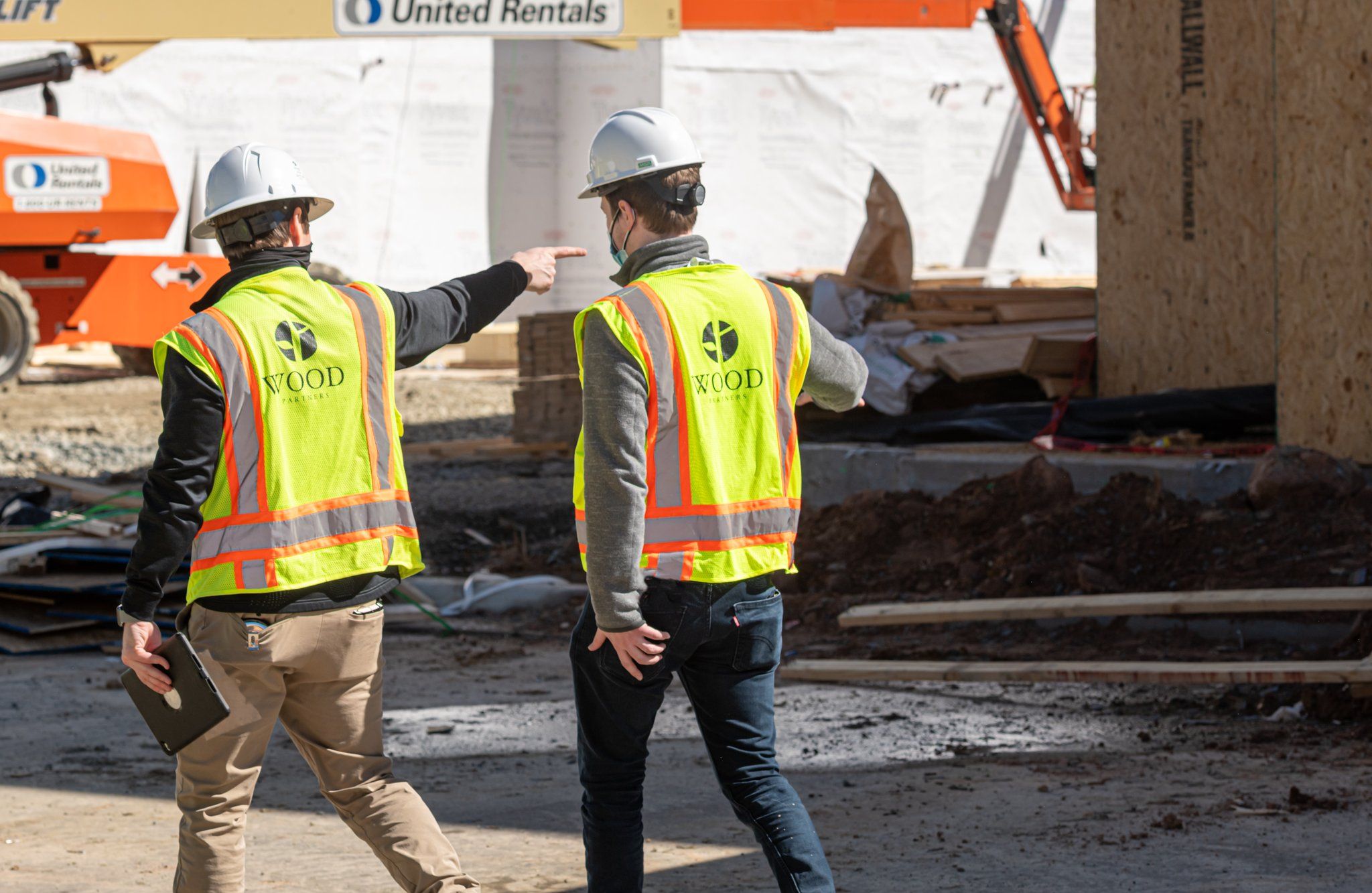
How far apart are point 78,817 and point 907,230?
7.64m

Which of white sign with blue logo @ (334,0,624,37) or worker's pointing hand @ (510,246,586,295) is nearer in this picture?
worker's pointing hand @ (510,246,586,295)

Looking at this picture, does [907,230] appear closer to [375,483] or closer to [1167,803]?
[1167,803]

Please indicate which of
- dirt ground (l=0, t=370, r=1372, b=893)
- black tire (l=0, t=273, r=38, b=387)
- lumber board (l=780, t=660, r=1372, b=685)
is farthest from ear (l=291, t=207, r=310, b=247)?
black tire (l=0, t=273, r=38, b=387)

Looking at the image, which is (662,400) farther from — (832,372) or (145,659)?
(145,659)

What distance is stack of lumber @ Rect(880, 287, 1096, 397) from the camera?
1053cm

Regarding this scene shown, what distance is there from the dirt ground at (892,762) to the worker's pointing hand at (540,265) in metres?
1.67

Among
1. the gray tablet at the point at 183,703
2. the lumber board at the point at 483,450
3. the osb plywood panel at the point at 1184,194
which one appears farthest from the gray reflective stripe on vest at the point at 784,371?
the lumber board at the point at 483,450

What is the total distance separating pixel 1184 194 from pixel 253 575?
7814 millimetres

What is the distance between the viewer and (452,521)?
1091 centimetres

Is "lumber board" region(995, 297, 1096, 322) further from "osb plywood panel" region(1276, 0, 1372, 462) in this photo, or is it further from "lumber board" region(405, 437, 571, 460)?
"lumber board" region(405, 437, 571, 460)

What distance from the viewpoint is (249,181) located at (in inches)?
144

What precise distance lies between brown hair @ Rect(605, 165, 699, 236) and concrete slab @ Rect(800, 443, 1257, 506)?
5.36 m

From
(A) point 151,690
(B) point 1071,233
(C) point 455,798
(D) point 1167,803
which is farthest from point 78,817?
(B) point 1071,233

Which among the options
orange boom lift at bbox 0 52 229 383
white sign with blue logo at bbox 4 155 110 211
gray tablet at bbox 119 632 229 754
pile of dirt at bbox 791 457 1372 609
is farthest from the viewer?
orange boom lift at bbox 0 52 229 383
